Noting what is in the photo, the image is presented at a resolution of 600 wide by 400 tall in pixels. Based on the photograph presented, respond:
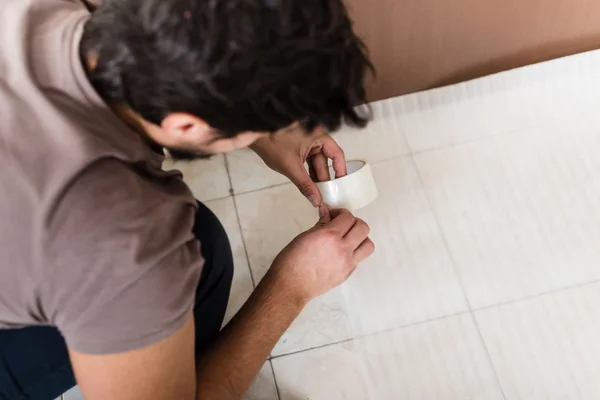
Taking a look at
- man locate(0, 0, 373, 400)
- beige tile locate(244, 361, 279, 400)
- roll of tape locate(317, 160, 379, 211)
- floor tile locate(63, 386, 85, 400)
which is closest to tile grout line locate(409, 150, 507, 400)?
roll of tape locate(317, 160, 379, 211)

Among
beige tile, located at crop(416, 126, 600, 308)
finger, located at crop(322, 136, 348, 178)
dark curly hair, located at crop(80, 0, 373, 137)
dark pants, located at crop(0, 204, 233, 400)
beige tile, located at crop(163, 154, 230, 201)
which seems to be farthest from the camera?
beige tile, located at crop(163, 154, 230, 201)

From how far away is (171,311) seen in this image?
1.81 ft

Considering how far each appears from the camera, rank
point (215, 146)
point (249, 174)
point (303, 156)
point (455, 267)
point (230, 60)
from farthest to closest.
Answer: point (249, 174), point (455, 267), point (303, 156), point (215, 146), point (230, 60)

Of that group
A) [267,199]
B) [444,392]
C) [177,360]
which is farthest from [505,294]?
[177,360]

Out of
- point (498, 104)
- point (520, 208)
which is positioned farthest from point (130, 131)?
point (498, 104)

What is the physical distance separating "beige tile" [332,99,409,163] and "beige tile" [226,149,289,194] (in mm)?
159

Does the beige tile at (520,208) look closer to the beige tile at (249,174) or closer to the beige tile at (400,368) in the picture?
the beige tile at (400,368)

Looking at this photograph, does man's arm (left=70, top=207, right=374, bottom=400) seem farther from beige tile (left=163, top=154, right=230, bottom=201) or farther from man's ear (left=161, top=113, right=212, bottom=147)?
beige tile (left=163, top=154, right=230, bottom=201)

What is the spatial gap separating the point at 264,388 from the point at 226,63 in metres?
0.66

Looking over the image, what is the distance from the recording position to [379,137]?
1.26 metres

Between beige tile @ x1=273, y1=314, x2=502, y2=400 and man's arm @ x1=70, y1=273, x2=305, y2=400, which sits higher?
man's arm @ x1=70, y1=273, x2=305, y2=400

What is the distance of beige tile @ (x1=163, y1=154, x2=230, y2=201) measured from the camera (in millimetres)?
1229

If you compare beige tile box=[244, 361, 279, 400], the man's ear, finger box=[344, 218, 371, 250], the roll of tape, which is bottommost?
beige tile box=[244, 361, 279, 400]

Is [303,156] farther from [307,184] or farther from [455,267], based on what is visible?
[455,267]
